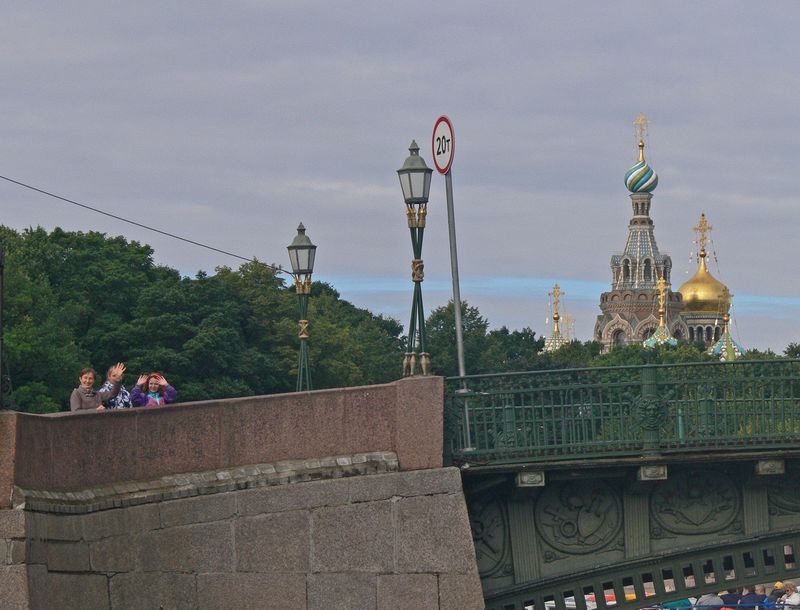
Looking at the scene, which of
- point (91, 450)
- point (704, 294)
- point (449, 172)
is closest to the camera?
point (91, 450)

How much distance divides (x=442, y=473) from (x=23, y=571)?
377 cm

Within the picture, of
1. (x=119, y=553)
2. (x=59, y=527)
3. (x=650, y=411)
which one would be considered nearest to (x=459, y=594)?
(x=650, y=411)

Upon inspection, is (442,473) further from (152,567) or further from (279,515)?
(152,567)

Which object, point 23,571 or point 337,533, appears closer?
point 23,571

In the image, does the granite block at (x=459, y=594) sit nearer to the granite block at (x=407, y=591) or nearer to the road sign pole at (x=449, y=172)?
the granite block at (x=407, y=591)

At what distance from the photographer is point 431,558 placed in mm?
17844

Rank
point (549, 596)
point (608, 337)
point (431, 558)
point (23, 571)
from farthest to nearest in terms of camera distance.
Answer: point (608, 337), point (549, 596), point (431, 558), point (23, 571)

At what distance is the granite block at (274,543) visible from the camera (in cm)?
1791

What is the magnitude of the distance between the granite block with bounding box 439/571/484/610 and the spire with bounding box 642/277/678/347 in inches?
4925

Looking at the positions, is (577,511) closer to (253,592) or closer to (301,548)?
(301,548)

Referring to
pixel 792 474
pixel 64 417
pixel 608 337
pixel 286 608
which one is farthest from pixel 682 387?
pixel 608 337

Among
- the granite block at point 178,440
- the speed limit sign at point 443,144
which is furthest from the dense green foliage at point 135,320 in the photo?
the granite block at point 178,440

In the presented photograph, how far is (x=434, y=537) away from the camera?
17.9m

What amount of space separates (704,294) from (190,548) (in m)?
148
